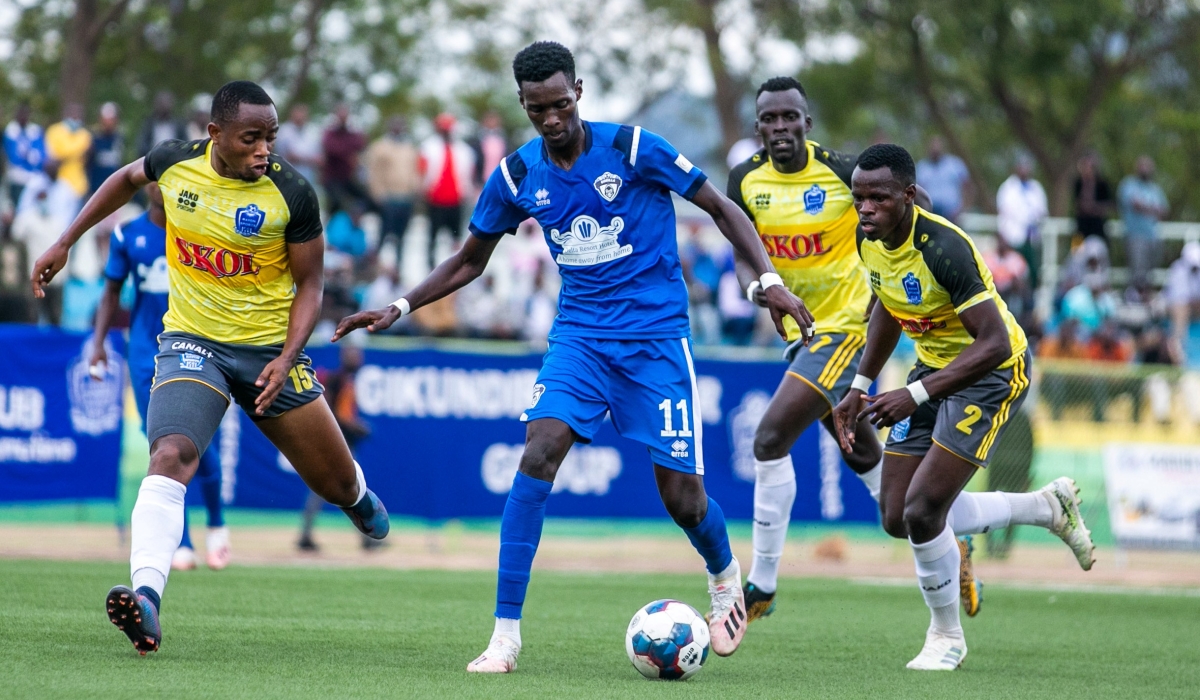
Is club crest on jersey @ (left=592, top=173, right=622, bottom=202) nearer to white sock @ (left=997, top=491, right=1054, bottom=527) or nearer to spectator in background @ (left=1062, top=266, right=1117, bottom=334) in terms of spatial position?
white sock @ (left=997, top=491, right=1054, bottom=527)

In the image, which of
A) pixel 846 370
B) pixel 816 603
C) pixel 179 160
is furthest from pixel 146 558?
pixel 816 603

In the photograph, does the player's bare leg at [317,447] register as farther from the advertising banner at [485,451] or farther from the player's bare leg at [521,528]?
the advertising banner at [485,451]

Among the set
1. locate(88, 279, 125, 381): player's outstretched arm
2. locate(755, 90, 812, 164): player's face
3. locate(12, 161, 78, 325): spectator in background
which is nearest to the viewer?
locate(755, 90, 812, 164): player's face

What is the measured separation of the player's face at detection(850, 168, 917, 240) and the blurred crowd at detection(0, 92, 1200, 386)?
11162mm

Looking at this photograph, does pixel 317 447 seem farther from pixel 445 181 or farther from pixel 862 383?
pixel 445 181

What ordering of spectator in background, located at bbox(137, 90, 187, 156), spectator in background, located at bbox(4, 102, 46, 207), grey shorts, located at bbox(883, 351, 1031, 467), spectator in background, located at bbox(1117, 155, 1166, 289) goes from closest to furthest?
grey shorts, located at bbox(883, 351, 1031, 467)
spectator in background, located at bbox(137, 90, 187, 156)
spectator in background, located at bbox(4, 102, 46, 207)
spectator in background, located at bbox(1117, 155, 1166, 289)

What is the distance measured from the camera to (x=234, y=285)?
24.6 ft

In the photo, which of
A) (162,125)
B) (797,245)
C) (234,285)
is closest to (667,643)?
(234,285)

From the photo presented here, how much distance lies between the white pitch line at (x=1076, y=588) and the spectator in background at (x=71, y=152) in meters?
11.4

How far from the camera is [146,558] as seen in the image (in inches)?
265

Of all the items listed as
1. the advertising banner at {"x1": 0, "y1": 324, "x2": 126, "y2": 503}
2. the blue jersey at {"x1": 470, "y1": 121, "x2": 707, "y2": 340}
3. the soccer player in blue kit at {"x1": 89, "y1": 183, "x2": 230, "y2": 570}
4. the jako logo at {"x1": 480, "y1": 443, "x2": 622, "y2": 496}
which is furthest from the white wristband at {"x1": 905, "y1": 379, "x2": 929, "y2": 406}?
the advertising banner at {"x1": 0, "y1": 324, "x2": 126, "y2": 503}

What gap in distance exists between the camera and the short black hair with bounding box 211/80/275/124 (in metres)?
7.12

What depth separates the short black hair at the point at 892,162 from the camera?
7.39 meters

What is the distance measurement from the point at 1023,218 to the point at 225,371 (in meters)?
17.7
